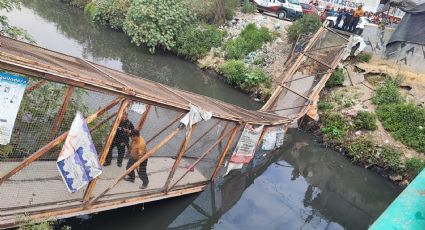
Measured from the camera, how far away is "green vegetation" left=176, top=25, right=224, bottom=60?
68.1ft

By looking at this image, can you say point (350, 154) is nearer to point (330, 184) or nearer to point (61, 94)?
point (330, 184)

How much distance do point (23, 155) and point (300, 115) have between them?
9.18m

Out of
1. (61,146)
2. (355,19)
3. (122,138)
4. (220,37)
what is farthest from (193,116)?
(355,19)

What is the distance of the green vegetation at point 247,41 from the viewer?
787 inches

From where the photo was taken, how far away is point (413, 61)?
57.1 feet

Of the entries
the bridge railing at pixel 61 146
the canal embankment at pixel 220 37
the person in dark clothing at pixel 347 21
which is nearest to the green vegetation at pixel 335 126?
the canal embankment at pixel 220 37

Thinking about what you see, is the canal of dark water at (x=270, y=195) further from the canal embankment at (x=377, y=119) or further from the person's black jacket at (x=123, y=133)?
the person's black jacket at (x=123, y=133)

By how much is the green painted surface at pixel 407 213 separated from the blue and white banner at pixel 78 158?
14.4 feet

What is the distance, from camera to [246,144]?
1002 cm

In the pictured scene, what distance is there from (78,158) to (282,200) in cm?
651

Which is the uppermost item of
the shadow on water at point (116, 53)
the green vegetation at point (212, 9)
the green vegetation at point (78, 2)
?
the green vegetation at point (212, 9)

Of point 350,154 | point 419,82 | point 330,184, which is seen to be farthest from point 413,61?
point 330,184

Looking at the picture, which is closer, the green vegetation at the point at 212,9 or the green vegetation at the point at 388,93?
the green vegetation at the point at 388,93

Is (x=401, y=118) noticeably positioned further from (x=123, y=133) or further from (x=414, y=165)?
(x=123, y=133)
